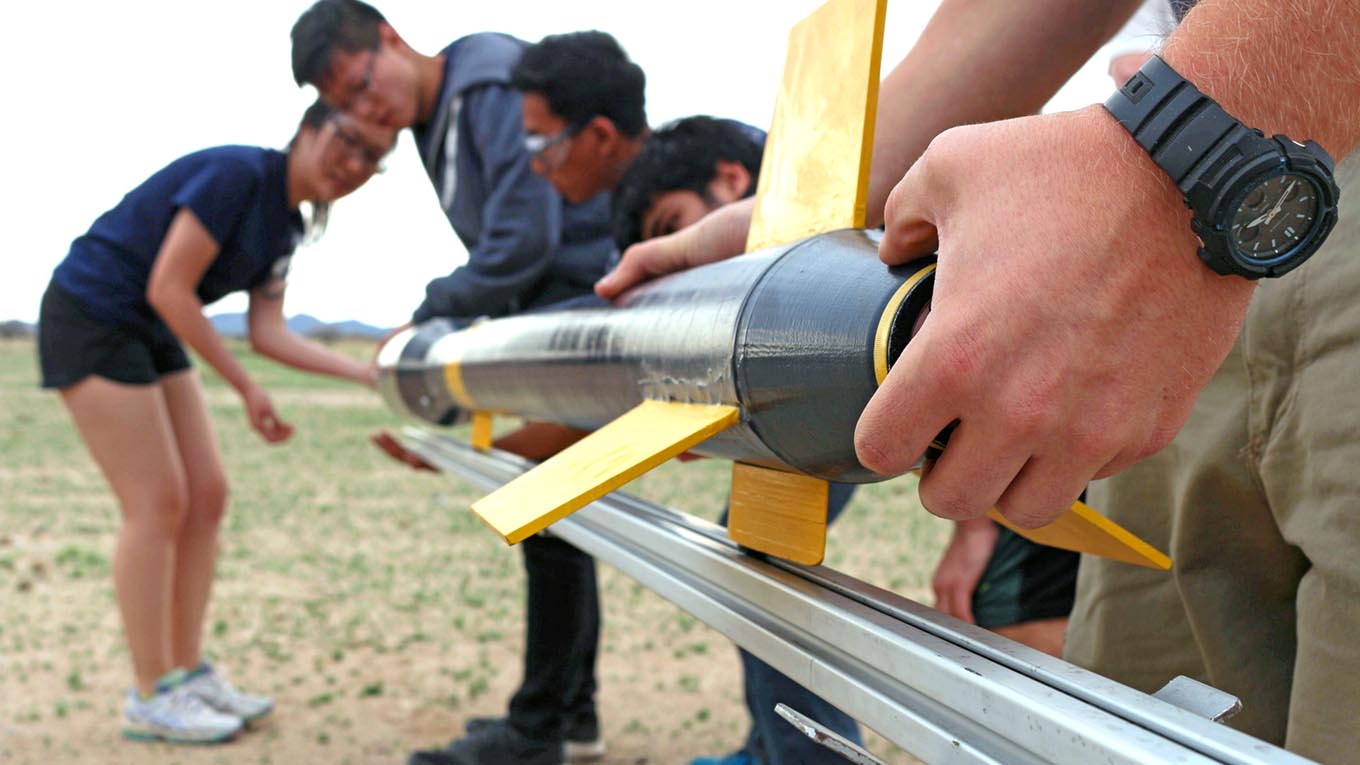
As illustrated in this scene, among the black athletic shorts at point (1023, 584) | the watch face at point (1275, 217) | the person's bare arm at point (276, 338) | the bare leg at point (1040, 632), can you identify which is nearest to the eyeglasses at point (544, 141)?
the person's bare arm at point (276, 338)

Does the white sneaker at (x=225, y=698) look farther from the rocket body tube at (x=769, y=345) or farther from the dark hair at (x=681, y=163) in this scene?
the rocket body tube at (x=769, y=345)

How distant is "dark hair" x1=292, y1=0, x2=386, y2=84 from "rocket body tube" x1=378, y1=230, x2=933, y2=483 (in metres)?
1.98

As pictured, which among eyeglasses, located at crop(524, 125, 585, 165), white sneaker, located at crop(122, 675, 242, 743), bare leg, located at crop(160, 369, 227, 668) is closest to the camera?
eyeglasses, located at crop(524, 125, 585, 165)

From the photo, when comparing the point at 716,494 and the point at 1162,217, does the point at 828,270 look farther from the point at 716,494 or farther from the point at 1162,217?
the point at 716,494

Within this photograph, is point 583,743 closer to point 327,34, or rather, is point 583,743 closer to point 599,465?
point 327,34

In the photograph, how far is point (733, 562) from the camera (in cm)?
95

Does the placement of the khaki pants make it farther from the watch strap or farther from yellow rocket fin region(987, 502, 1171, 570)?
the watch strap

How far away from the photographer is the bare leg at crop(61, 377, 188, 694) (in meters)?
3.10

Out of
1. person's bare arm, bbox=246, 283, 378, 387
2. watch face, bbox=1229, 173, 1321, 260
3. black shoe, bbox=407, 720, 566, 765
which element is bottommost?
black shoe, bbox=407, 720, 566, 765

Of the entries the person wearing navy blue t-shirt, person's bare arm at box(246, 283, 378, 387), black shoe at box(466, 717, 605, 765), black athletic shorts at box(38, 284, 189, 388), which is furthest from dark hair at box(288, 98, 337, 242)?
black shoe at box(466, 717, 605, 765)

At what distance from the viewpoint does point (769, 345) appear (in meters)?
0.79

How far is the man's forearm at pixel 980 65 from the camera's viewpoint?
1055 millimetres

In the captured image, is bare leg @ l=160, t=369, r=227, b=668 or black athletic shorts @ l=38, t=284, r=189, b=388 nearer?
black athletic shorts @ l=38, t=284, r=189, b=388

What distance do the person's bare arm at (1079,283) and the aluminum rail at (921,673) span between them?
10 cm
